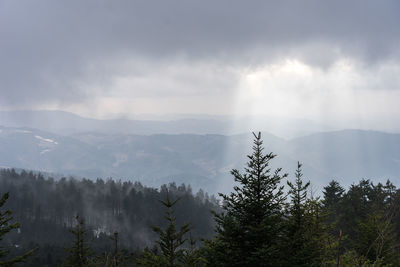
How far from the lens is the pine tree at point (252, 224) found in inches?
557

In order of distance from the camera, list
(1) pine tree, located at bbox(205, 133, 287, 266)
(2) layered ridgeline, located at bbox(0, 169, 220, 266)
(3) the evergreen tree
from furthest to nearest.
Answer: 1. (2) layered ridgeline, located at bbox(0, 169, 220, 266)
2. (3) the evergreen tree
3. (1) pine tree, located at bbox(205, 133, 287, 266)

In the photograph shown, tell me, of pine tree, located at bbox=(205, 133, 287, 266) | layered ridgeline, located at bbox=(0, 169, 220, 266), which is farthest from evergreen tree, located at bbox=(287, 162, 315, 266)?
layered ridgeline, located at bbox=(0, 169, 220, 266)

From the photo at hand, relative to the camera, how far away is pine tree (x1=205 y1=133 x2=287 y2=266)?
1414cm

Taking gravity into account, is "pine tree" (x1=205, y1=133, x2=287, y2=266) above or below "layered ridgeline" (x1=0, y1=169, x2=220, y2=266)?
above

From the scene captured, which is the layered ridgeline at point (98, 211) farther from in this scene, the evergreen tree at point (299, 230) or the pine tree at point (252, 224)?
the pine tree at point (252, 224)

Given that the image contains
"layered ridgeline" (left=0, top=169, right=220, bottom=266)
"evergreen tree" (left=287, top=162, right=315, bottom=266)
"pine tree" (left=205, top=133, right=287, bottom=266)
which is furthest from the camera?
"layered ridgeline" (left=0, top=169, right=220, bottom=266)

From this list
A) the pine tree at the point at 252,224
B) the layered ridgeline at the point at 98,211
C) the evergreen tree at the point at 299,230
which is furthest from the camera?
the layered ridgeline at the point at 98,211

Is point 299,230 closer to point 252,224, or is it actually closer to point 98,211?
point 252,224

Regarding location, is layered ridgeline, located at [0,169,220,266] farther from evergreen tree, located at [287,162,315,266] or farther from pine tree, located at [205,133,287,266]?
pine tree, located at [205,133,287,266]

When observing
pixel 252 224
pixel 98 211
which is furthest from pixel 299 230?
pixel 98 211

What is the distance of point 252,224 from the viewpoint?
14.7 meters

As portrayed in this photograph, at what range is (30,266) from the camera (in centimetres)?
8500

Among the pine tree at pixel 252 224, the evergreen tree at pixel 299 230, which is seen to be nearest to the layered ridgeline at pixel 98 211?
the evergreen tree at pixel 299 230

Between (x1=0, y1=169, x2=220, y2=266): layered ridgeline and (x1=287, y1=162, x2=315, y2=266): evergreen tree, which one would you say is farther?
(x1=0, y1=169, x2=220, y2=266): layered ridgeline
